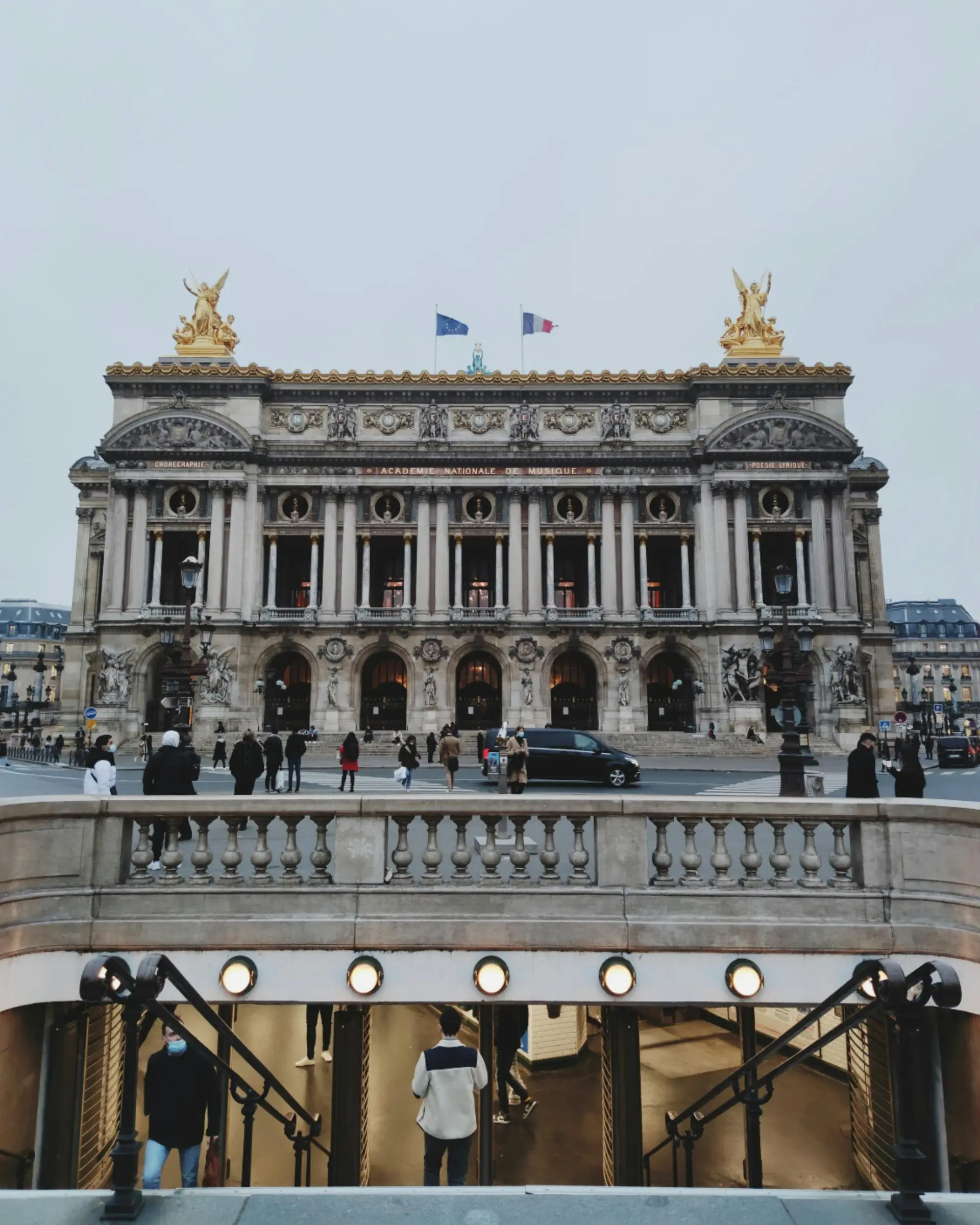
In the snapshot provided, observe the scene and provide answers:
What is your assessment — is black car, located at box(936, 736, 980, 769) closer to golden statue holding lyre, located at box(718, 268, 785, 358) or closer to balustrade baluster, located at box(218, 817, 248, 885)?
golden statue holding lyre, located at box(718, 268, 785, 358)

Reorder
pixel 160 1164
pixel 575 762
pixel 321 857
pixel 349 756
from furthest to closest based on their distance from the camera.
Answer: pixel 575 762
pixel 349 756
pixel 321 857
pixel 160 1164

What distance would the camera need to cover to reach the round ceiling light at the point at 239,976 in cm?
706

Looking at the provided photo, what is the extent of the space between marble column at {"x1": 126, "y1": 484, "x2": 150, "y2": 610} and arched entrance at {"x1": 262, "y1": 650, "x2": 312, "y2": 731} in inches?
362

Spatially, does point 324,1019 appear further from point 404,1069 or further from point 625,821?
point 625,821

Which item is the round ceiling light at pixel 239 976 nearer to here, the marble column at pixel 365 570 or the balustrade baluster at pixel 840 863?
the balustrade baluster at pixel 840 863

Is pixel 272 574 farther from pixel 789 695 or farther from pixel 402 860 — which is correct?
pixel 402 860

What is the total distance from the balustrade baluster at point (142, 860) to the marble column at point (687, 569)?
147ft

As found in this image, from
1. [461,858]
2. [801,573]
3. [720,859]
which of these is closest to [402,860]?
[461,858]

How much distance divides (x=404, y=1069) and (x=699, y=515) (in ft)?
149

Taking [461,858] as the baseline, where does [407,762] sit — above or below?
above

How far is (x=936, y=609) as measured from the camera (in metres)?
119

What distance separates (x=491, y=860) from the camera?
7.35m

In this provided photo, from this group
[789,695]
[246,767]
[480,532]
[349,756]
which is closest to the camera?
[246,767]

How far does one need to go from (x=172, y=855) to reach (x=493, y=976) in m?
3.19
